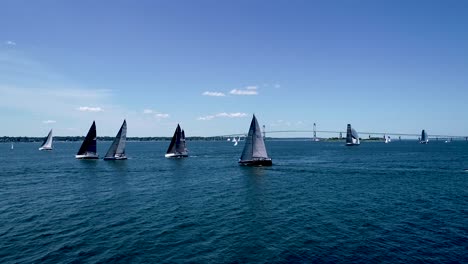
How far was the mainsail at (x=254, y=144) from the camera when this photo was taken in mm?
89625

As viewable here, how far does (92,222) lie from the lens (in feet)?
123

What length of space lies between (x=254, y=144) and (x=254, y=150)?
2539mm

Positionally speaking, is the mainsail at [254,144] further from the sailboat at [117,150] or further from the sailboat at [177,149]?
the sailboat at [117,150]

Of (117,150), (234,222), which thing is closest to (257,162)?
(117,150)

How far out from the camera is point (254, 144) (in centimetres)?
9238

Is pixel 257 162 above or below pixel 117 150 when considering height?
below

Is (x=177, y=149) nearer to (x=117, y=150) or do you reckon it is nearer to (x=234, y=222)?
(x=117, y=150)

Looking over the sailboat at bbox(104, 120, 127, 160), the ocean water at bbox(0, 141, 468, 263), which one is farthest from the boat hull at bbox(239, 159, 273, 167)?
the sailboat at bbox(104, 120, 127, 160)

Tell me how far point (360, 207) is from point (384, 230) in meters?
11.2

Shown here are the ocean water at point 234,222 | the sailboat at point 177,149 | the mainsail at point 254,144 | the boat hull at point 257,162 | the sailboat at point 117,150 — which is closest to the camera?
the ocean water at point 234,222

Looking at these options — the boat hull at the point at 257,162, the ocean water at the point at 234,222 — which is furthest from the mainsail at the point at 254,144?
the ocean water at the point at 234,222

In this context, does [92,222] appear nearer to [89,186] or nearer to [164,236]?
[164,236]

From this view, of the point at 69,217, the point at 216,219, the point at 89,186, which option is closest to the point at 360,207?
the point at 216,219

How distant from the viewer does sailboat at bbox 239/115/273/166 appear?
89875mm
